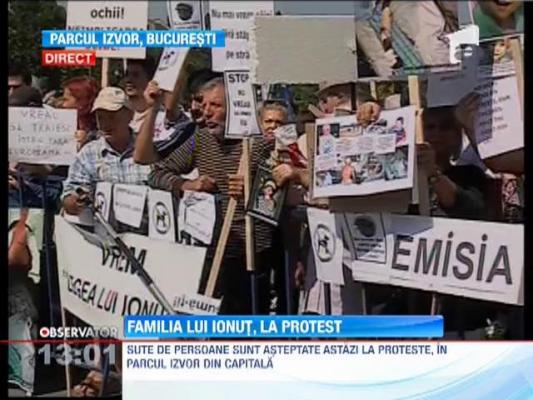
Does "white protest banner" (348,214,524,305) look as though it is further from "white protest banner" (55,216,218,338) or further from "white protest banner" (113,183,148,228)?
"white protest banner" (113,183,148,228)

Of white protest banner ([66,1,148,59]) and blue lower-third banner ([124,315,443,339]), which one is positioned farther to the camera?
white protest banner ([66,1,148,59])

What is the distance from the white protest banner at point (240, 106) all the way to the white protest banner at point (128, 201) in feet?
1.63

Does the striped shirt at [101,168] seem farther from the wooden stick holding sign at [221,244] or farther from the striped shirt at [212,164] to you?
the wooden stick holding sign at [221,244]

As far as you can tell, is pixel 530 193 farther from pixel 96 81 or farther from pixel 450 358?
pixel 96 81

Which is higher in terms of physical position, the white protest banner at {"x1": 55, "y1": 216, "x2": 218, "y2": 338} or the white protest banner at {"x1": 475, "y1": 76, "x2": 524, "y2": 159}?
the white protest banner at {"x1": 475, "y1": 76, "x2": 524, "y2": 159}

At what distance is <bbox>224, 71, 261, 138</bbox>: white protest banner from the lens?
5.25 metres

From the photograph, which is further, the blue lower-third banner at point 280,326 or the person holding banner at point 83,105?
the person holding banner at point 83,105

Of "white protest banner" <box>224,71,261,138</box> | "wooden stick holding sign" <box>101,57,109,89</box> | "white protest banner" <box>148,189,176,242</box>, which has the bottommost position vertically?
"white protest banner" <box>148,189,176,242</box>

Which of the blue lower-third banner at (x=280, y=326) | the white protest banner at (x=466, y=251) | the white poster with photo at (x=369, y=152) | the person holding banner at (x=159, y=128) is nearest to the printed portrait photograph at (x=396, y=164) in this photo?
the white poster with photo at (x=369, y=152)

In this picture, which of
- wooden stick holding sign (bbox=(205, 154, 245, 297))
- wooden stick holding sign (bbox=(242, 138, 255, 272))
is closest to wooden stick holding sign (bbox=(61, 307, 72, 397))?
wooden stick holding sign (bbox=(205, 154, 245, 297))

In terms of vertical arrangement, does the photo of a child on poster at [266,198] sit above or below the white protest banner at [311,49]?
below

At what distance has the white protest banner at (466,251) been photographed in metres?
5.26

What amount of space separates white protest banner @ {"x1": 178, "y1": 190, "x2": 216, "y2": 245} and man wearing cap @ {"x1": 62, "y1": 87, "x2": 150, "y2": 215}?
226mm

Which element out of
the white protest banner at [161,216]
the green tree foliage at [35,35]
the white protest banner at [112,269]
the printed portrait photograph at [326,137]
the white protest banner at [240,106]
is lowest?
the white protest banner at [112,269]
